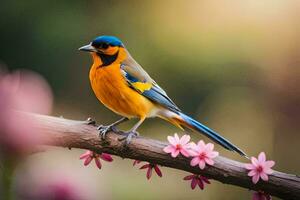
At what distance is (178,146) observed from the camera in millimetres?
1197

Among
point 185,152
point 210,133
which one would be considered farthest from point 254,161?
point 210,133

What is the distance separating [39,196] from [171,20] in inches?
223

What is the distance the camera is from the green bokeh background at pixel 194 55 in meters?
5.59

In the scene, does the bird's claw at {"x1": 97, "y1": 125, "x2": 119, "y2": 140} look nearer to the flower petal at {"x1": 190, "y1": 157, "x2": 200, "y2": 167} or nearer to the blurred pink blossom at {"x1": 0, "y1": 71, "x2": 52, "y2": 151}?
the flower petal at {"x1": 190, "y1": 157, "x2": 200, "y2": 167}

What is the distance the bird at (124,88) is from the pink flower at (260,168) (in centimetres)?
51

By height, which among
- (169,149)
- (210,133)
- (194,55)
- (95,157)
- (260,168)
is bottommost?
(95,157)

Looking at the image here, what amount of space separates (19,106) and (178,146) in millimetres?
750

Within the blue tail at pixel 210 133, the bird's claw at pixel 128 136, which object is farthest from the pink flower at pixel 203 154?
the blue tail at pixel 210 133

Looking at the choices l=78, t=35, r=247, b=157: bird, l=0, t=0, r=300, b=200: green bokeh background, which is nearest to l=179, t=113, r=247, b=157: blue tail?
l=78, t=35, r=247, b=157: bird

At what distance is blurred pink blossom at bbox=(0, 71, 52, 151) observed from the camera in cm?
46

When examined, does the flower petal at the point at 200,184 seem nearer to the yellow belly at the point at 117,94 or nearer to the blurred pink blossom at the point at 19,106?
the yellow belly at the point at 117,94

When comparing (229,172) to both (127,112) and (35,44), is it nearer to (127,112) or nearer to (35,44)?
(127,112)

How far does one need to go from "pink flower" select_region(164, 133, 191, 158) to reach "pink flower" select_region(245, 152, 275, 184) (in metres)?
0.12

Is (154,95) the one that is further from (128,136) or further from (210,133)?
(128,136)
